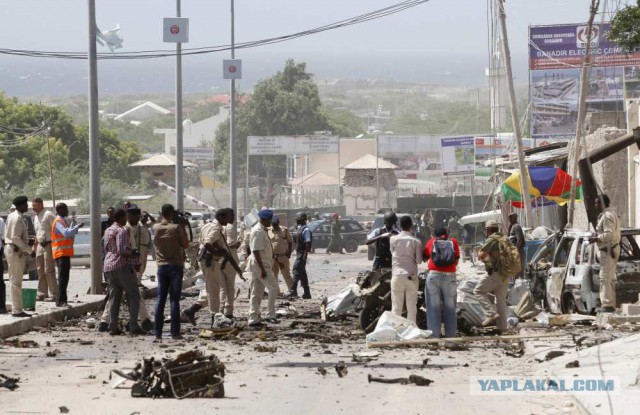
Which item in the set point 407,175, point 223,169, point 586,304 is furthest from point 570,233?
point 223,169

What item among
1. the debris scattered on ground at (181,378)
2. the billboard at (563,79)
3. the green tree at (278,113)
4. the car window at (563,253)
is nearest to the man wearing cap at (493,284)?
the car window at (563,253)

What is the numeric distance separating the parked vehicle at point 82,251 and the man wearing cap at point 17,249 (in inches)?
816

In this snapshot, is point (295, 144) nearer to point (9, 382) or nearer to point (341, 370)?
point (341, 370)

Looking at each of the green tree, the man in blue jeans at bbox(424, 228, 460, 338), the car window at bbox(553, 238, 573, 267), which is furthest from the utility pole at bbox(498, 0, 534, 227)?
the green tree

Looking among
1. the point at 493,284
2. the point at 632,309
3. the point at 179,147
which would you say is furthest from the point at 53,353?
the point at 179,147

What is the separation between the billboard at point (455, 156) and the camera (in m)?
80.8

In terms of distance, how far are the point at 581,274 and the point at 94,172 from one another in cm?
996

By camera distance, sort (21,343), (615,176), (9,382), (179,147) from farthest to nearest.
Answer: (179,147) < (615,176) < (21,343) < (9,382)

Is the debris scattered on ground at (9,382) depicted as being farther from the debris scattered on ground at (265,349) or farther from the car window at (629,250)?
the car window at (629,250)

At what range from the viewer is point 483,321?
17.5 m

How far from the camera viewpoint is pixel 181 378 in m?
11.8

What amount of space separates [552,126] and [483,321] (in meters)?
40.6

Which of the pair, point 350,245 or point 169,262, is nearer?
point 169,262

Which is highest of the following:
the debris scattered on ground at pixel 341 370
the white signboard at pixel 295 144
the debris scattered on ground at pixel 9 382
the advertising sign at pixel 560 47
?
the advertising sign at pixel 560 47
